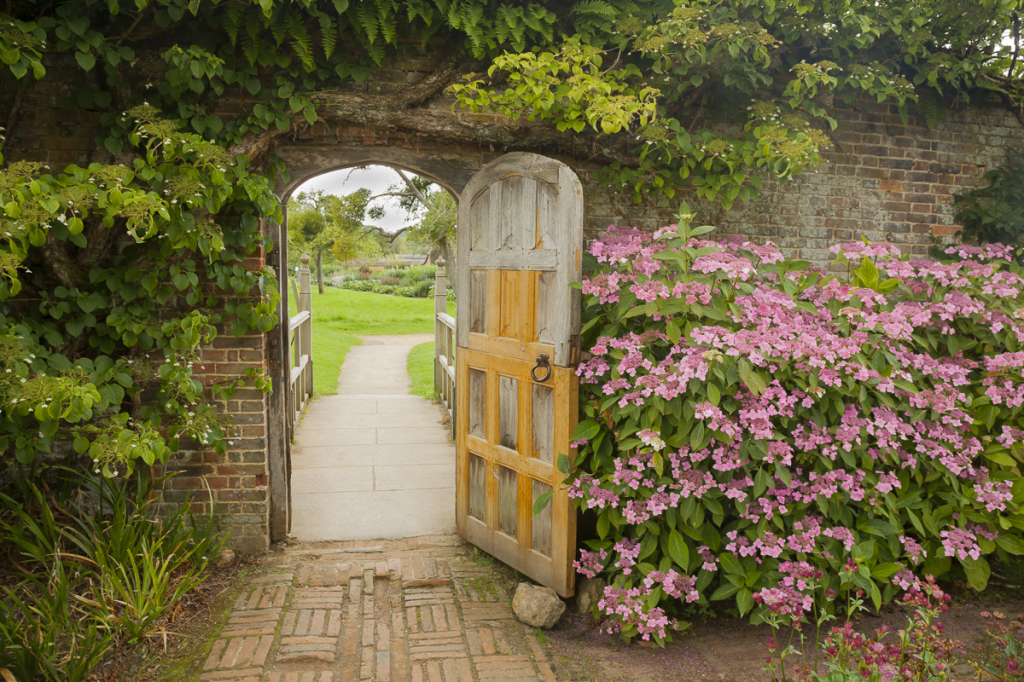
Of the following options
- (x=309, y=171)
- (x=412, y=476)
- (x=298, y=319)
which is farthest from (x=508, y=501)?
(x=298, y=319)

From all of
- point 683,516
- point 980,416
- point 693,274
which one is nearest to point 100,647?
point 683,516

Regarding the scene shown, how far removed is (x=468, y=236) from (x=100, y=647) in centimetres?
274

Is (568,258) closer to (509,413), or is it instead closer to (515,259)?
(515,259)

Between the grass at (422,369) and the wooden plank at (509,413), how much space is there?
202 inches

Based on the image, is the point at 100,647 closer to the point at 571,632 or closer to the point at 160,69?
the point at 571,632

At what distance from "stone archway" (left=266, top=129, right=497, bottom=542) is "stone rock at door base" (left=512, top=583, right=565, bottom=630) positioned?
1.75m

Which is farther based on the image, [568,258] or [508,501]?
[508,501]

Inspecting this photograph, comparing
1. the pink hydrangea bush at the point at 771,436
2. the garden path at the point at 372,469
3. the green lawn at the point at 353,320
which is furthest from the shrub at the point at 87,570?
the green lawn at the point at 353,320

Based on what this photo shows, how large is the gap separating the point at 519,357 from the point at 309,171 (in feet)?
5.74

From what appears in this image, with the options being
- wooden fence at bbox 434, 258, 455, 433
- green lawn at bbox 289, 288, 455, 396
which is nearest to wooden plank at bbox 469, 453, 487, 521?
wooden fence at bbox 434, 258, 455, 433

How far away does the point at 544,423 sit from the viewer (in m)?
3.44

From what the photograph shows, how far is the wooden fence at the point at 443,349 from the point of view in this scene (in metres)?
7.48

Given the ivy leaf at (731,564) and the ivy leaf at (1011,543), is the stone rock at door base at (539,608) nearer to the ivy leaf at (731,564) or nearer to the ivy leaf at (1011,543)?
the ivy leaf at (731,564)

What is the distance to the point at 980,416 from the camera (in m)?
3.35
